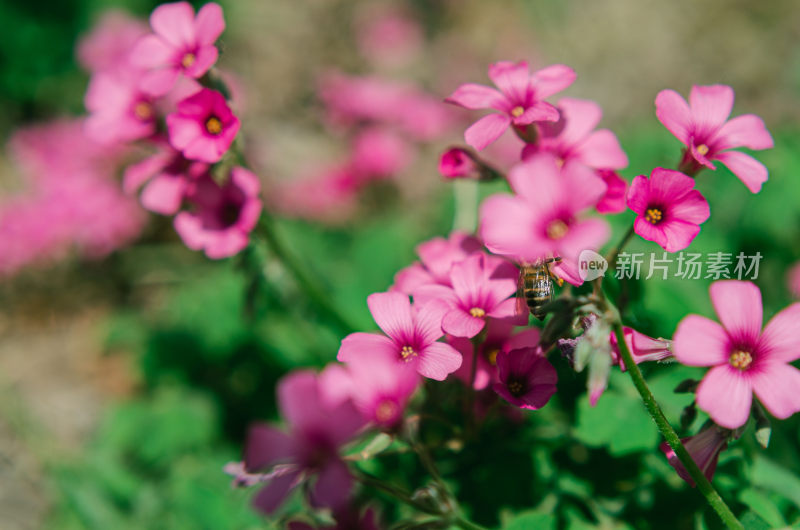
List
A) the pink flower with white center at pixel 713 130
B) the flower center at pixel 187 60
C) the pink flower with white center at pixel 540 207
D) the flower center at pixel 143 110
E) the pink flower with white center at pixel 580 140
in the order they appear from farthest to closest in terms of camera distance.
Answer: the flower center at pixel 143 110 → the flower center at pixel 187 60 → the pink flower with white center at pixel 580 140 → the pink flower with white center at pixel 713 130 → the pink flower with white center at pixel 540 207

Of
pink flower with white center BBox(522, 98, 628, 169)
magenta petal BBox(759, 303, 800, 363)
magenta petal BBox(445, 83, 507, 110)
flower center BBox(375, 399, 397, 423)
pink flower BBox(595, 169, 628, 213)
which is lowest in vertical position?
flower center BBox(375, 399, 397, 423)

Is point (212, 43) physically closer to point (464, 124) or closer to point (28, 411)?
point (28, 411)

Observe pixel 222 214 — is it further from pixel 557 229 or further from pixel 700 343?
pixel 700 343

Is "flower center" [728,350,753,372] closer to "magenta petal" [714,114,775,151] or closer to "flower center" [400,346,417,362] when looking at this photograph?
"magenta petal" [714,114,775,151]

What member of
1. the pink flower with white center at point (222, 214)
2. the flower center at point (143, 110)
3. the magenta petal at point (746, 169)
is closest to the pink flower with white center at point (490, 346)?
the magenta petal at point (746, 169)

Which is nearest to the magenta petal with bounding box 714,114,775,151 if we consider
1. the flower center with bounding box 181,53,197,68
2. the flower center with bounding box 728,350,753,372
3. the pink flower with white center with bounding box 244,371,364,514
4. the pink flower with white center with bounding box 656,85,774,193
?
the pink flower with white center with bounding box 656,85,774,193

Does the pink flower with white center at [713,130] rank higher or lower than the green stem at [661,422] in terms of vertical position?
higher

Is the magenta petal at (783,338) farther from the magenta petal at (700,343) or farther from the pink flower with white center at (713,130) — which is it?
the pink flower with white center at (713,130)
